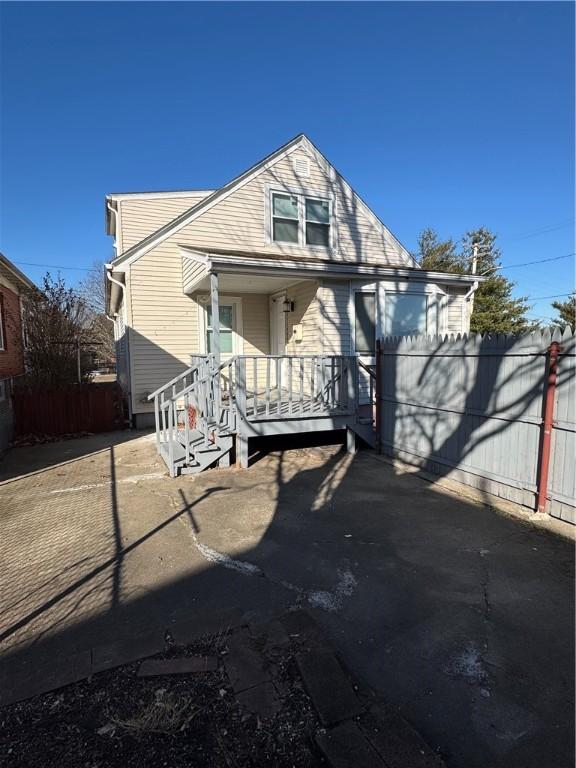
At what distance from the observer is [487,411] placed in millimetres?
4859

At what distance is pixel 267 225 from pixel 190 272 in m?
2.59

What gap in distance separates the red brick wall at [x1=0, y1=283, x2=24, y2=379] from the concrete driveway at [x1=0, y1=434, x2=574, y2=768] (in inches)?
233

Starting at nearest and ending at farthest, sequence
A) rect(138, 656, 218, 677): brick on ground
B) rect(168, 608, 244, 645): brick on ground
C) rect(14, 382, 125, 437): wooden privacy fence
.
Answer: rect(138, 656, 218, 677): brick on ground
rect(168, 608, 244, 645): brick on ground
rect(14, 382, 125, 437): wooden privacy fence

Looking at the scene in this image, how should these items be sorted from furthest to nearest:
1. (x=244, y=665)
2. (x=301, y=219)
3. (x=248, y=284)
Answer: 1. (x=301, y=219)
2. (x=248, y=284)
3. (x=244, y=665)

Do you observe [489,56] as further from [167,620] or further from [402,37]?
[167,620]

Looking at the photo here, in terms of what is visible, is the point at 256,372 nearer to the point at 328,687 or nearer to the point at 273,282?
the point at 273,282

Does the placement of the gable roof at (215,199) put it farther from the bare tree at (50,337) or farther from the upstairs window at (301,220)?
the bare tree at (50,337)

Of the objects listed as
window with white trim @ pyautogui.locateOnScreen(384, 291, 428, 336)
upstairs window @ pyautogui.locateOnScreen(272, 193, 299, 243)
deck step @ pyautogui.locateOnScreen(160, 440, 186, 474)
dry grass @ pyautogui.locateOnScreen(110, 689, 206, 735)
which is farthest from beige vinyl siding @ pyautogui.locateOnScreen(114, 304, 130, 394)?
dry grass @ pyautogui.locateOnScreen(110, 689, 206, 735)

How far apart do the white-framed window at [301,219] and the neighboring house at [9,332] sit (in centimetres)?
619

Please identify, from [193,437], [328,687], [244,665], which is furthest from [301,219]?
[328,687]

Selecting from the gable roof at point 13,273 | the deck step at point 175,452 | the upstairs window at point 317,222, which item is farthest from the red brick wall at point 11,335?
the upstairs window at point 317,222

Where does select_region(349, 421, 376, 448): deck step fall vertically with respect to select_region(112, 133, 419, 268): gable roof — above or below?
below

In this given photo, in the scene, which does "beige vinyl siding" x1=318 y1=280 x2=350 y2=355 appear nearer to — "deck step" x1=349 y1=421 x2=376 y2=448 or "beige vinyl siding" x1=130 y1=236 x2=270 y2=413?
"deck step" x1=349 y1=421 x2=376 y2=448

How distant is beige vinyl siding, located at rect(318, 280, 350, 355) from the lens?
28.5 feet
